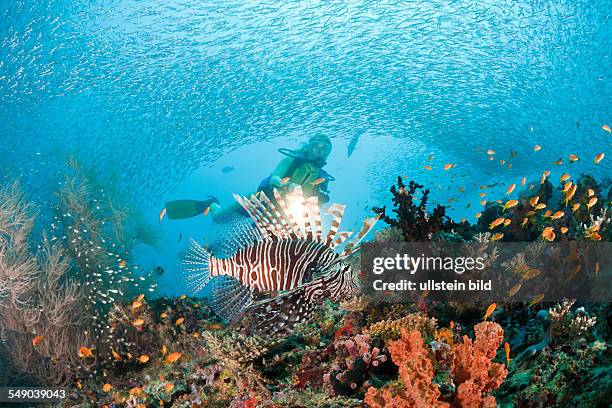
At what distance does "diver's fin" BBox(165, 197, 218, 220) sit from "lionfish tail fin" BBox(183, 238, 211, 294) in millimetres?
10211

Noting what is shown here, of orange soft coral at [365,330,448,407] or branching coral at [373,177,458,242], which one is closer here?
orange soft coral at [365,330,448,407]

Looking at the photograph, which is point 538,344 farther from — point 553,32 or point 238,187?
point 238,187

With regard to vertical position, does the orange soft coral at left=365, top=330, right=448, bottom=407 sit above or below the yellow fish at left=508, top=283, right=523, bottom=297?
below

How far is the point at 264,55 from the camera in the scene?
20109 millimetres

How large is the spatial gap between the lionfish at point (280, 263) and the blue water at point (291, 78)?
12.4 metres

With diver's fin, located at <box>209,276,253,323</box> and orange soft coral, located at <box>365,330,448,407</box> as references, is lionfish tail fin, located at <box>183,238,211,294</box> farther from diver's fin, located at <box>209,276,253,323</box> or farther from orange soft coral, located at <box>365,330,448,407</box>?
orange soft coral, located at <box>365,330,448,407</box>

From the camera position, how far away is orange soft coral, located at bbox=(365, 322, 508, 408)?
7.42ft

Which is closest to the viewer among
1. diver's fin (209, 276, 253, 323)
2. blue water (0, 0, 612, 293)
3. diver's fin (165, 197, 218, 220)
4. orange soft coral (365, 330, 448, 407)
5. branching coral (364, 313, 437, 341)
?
orange soft coral (365, 330, 448, 407)

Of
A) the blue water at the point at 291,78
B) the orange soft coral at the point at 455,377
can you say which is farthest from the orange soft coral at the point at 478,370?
the blue water at the point at 291,78

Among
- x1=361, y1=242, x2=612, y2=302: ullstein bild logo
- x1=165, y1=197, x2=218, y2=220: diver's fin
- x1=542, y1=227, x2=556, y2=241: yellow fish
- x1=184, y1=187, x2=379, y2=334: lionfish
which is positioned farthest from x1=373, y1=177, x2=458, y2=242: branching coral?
x1=165, y1=197, x2=218, y2=220: diver's fin

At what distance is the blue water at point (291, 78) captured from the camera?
55.4 ft

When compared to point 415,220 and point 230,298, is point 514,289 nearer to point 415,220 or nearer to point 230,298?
point 415,220

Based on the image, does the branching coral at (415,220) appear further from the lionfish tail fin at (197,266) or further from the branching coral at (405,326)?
the lionfish tail fin at (197,266)

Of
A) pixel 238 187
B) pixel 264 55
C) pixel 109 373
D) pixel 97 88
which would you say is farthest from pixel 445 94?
pixel 238 187
